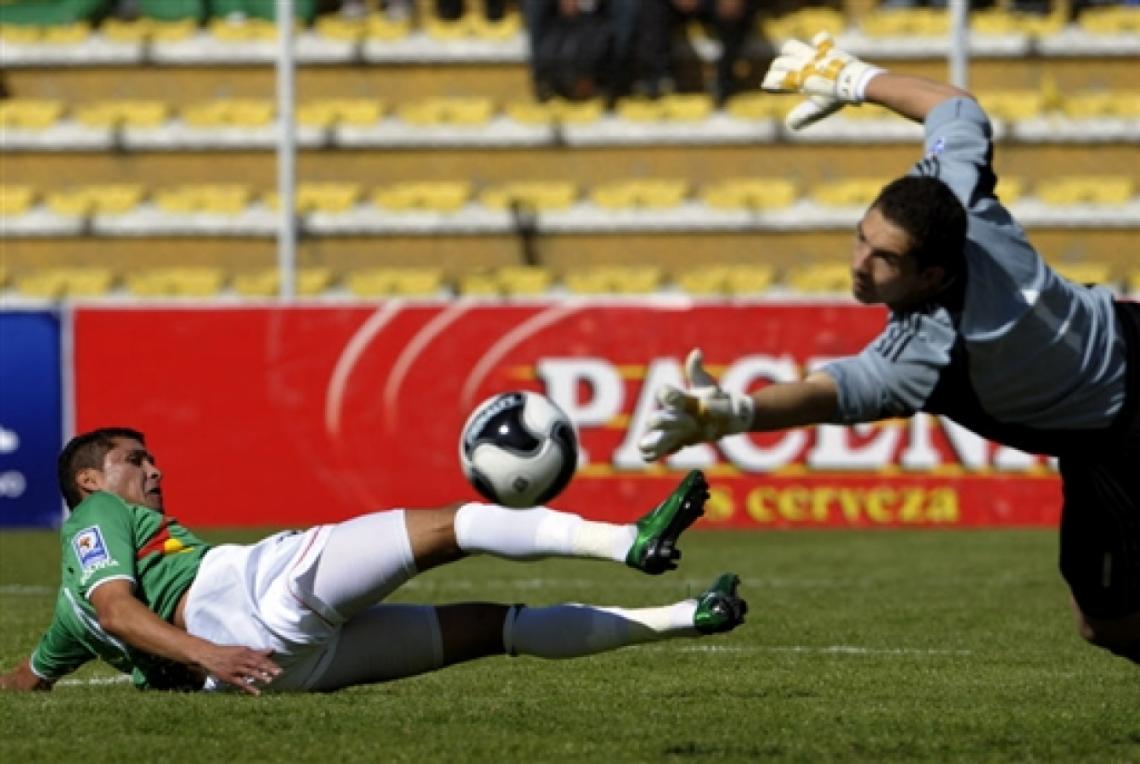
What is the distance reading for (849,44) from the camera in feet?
68.1

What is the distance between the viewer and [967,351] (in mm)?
6676

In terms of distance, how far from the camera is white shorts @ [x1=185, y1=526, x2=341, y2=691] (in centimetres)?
761

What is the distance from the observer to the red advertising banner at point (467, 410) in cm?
1723

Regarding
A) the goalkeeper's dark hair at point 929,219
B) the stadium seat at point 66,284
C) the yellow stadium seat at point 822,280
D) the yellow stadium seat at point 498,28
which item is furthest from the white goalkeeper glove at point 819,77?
the stadium seat at point 66,284

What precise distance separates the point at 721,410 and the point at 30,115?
1662cm

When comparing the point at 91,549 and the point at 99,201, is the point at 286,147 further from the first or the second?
the point at 91,549

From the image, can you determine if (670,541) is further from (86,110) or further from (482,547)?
(86,110)

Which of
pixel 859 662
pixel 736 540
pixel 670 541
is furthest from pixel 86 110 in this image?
pixel 670 541

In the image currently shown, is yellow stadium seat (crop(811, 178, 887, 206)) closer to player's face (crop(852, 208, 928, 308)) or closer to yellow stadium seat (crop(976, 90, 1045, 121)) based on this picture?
yellow stadium seat (crop(976, 90, 1045, 121))

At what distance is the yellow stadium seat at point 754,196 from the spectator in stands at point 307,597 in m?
12.7

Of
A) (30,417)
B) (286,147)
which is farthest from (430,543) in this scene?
(286,147)

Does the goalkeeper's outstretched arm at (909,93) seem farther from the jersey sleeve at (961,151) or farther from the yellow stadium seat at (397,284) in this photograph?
the yellow stadium seat at (397,284)

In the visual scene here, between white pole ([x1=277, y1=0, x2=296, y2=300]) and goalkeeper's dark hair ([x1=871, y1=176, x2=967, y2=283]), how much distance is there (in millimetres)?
12985

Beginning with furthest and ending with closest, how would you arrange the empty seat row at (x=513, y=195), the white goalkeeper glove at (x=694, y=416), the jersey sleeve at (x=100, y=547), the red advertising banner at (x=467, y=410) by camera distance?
the empty seat row at (x=513, y=195), the red advertising banner at (x=467, y=410), the jersey sleeve at (x=100, y=547), the white goalkeeper glove at (x=694, y=416)
